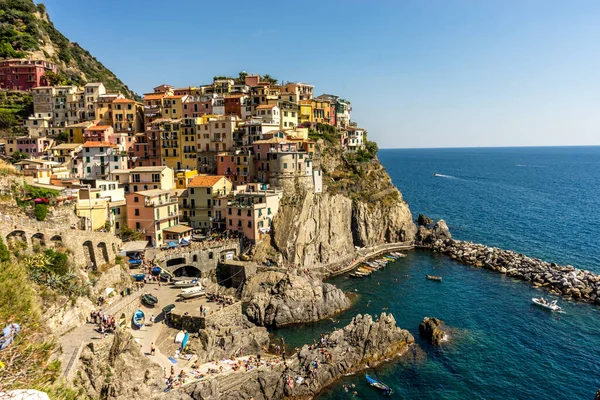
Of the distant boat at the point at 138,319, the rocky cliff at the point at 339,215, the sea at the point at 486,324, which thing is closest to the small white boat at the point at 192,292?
the distant boat at the point at 138,319

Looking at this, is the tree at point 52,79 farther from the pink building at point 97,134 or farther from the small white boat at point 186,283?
the small white boat at point 186,283

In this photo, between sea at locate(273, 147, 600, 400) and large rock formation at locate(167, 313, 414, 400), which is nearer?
large rock formation at locate(167, 313, 414, 400)

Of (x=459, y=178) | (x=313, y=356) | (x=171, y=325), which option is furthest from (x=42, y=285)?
(x=459, y=178)

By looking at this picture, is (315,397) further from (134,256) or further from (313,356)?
(134,256)

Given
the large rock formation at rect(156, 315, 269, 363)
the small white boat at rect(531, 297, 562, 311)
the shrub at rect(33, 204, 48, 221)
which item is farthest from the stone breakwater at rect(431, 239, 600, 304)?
the shrub at rect(33, 204, 48, 221)

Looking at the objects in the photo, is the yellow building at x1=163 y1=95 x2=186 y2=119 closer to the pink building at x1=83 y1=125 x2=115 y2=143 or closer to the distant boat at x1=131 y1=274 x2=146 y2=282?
the pink building at x1=83 y1=125 x2=115 y2=143

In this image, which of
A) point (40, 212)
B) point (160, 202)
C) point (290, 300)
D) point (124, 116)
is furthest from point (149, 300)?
point (124, 116)

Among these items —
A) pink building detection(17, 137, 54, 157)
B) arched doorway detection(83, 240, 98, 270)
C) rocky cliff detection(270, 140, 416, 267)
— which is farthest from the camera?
pink building detection(17, 137, 54, 157)
